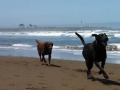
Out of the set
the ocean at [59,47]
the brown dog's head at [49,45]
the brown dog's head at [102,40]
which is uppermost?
the brown dog's head at [102,40]

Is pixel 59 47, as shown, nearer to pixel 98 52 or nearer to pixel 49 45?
pixel 49 45

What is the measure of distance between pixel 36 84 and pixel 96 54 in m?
1.86

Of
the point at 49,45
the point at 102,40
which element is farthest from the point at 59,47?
the point at 102,40

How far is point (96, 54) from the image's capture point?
7.08m

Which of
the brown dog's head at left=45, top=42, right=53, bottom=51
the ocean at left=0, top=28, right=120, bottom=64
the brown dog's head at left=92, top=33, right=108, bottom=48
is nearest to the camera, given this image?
the brown dog's head at left=92, top=33, right=108, bottom=48

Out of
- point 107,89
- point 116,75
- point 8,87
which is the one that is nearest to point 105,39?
point 107,89

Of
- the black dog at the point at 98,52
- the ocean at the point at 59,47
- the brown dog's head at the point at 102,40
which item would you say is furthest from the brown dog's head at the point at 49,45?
the brown dog's head at the point at 102,40

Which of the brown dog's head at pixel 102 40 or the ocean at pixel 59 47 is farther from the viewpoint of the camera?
the ocean at pixel 59 47

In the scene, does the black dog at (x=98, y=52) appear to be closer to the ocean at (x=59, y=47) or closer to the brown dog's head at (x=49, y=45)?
the brown dog's head at (x=49, y=45)

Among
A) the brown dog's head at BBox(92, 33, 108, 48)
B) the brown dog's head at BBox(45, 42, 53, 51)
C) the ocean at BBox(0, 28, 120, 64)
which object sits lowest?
the ocean at BBox(0, 28, 120, 64)

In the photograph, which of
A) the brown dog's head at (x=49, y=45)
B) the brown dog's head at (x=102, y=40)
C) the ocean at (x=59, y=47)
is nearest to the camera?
the brown dog's head at (x=102, y=40)

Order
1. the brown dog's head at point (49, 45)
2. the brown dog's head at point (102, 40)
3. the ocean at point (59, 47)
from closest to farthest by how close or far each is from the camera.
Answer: the brown dog's head at point (102, 40)
the brown dog's head at point (49, 45)
the ocean at point (59, 47)

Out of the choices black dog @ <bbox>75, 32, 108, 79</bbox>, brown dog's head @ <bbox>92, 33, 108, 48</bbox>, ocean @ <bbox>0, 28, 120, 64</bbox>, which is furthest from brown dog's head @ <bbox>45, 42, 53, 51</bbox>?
brown dog's head @ <bbox>92, 33, 108, 48</bbox>

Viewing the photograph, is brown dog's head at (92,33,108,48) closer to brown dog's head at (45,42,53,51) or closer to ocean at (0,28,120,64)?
brown dog's head at (45,42,53,51)
